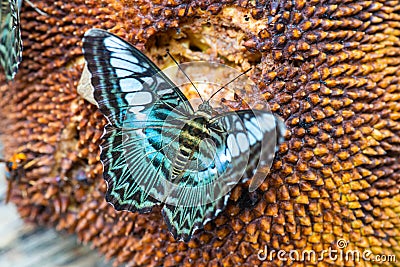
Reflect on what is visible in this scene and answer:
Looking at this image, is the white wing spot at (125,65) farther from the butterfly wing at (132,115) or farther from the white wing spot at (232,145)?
the white wing spot at (232,145)

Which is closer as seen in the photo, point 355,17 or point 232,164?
point 232,164

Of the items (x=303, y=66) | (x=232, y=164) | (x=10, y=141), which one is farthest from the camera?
(x=10, y=141)

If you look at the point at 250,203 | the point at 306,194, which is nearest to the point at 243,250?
the point at 250,203

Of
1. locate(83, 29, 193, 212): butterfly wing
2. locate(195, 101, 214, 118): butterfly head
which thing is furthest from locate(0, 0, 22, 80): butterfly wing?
locate(195, 101, 214, 118): butterfly head

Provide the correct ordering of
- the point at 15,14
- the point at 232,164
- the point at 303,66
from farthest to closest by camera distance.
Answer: the point at 15,14
the point at 303,66
the point at 232,164

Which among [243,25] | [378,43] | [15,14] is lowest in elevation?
[378,43]

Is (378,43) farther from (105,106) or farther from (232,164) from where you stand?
(105,106)

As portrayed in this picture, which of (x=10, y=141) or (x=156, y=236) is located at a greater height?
(x=10, y=141)
